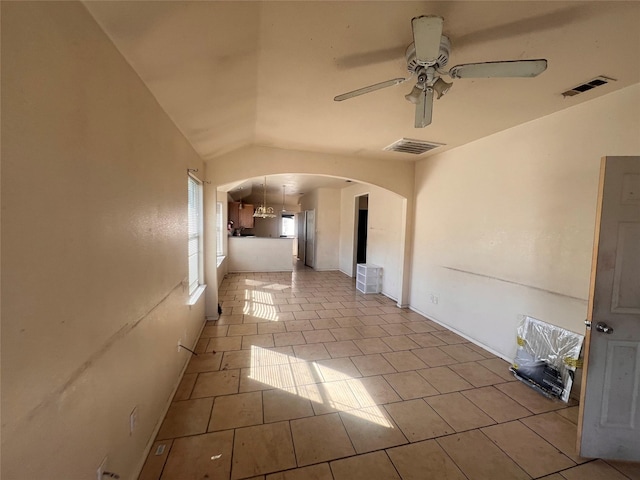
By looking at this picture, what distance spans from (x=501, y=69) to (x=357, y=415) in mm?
2510

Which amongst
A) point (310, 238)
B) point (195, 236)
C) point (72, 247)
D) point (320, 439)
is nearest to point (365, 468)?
point (320, 439)

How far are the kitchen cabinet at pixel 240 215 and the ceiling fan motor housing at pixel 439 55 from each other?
8043 millimetres

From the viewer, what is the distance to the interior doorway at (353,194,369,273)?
721 centimetres

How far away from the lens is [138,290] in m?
1.57

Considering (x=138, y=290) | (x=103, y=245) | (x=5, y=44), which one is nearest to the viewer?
(x=5, y=44)

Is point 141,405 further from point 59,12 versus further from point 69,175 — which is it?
point 59,12

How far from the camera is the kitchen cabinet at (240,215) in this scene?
8906 millimetres

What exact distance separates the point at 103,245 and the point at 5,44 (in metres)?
0.76

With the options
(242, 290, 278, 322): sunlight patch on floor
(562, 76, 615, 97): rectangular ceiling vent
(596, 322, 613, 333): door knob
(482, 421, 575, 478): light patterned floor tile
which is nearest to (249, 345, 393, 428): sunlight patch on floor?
(482, 421, 575, 478): light patterned floor tile

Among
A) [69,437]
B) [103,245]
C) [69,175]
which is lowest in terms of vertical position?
[69,437]

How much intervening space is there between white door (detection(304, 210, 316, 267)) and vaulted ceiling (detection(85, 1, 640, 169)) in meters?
5.97

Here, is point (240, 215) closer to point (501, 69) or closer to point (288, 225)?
point (288, 225)

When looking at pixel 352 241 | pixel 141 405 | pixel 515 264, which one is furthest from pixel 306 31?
pixel 352 241

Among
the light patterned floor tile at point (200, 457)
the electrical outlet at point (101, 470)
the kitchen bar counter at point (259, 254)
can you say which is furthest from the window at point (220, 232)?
the electrical outlet at point (101, 470)
